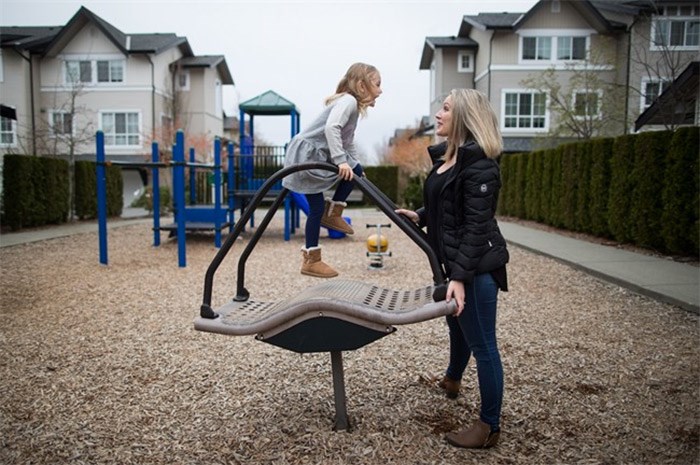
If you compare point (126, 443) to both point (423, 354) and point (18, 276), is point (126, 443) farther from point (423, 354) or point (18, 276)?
point (18, 276)

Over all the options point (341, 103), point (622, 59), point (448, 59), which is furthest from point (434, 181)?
point (448, 59)

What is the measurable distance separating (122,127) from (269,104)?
16048mm

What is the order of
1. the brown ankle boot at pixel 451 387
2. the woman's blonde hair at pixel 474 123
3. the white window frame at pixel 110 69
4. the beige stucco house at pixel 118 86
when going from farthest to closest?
1. the white window frame at pixel 110 69
2. the beige stucco house at pixel 118 86
3. the brown ankle boot at pixel 451 387
4. the woman's blonde hair at pixel 474 123

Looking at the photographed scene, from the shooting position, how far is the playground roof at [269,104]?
11633 millimetres

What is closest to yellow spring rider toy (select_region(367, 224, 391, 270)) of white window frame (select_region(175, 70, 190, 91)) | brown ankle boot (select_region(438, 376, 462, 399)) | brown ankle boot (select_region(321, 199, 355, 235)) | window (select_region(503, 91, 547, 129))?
brown ankle boot (select_region(321, 199, 355, 235))

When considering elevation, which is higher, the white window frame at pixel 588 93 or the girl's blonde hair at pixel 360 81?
the white window frame at pixel 588 93

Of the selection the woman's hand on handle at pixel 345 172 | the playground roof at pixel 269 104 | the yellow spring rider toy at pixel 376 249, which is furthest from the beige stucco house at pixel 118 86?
the woman's hand on handle at pixel 345 172

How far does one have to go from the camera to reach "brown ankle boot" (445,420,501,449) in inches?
92.9

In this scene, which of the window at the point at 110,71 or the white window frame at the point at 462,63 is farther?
the white window frame at the point at 462,63

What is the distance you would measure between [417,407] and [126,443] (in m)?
1.40

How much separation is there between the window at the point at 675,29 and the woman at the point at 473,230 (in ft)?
29.6

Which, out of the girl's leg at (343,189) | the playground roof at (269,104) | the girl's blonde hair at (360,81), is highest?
the playground roof at (269,104)

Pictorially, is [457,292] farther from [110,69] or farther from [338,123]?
[110,69]

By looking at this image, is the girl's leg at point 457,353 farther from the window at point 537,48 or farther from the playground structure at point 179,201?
the window at point 537,48
